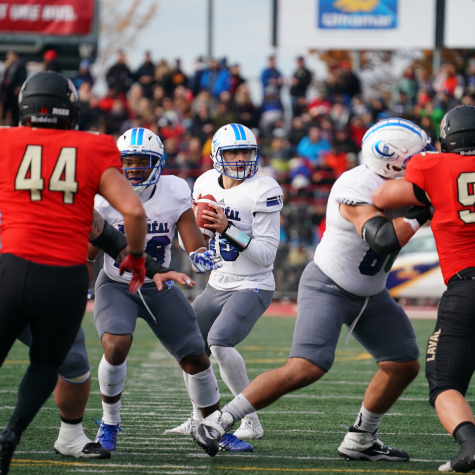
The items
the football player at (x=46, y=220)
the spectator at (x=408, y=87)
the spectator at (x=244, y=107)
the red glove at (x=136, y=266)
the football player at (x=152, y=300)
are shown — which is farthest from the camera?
the spectator at (x=408, y=87)

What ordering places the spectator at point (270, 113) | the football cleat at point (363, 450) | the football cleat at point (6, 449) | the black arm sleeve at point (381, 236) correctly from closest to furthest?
the football cleat at point (6, 449) < the black arm sleeve at point (381, 236) < the football cleat at point (363, 450) < the spectator at point (270, 113)

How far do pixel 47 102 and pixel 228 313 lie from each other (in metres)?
1.90

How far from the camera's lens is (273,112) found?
16.6 m

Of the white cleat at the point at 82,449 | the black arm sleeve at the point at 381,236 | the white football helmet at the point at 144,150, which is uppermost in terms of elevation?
the white football helmet at the point at 144,150

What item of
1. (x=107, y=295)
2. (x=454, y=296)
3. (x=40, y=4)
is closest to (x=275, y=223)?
(x=107, y=295)

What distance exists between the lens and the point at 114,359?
4.49 meters

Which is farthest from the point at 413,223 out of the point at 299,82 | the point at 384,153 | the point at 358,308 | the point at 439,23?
the point at 439,23

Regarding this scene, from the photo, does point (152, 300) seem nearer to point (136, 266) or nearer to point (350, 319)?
point (136, 266)

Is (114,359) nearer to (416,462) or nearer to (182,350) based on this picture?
(182,350)

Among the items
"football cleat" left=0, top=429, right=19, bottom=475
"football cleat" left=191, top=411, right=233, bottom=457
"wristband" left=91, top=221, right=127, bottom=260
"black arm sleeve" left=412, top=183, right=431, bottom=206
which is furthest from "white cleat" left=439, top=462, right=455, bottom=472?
"football cleat" left=0, top=429, right=19, bottom=475

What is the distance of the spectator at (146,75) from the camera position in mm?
16859

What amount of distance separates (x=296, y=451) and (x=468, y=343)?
3.90 feet

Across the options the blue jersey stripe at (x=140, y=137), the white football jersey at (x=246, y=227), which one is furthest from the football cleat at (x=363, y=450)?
the blue jersey stripe at (x=140, y=137)

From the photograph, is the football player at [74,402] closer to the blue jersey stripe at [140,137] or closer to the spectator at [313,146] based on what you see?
the blue jersey stripe at [140,137]
